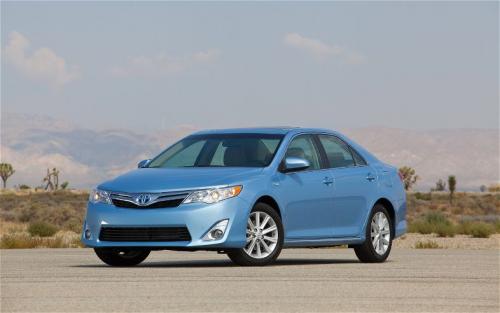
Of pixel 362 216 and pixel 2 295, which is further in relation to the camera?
pixel 362 216

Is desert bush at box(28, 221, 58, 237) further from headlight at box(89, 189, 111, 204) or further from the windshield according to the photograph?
headlight at box(89, 189, 111, 204)

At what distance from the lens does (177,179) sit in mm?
15531

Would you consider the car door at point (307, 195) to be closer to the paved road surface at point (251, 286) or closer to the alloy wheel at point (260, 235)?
the alloy wheel at point (260, 235)

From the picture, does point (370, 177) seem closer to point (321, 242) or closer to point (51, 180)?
point (321, 242)

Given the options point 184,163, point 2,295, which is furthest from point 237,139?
point 2,295

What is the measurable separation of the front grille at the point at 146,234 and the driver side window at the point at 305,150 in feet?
6.99

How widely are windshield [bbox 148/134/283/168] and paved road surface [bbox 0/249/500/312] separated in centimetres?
136

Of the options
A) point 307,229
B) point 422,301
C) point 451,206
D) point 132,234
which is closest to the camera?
point 422,301

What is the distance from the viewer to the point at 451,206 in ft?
268

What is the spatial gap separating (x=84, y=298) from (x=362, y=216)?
6.55 metres

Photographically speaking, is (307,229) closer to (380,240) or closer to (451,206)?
(380,240)

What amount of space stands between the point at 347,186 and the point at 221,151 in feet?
6.06

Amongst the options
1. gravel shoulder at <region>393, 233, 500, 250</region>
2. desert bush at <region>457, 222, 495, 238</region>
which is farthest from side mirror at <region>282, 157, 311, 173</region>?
desert bush at <region>457, 222, 495, 238</region>

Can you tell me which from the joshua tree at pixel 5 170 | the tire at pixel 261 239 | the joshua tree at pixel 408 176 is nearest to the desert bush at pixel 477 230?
the tire at pixel 261 239
